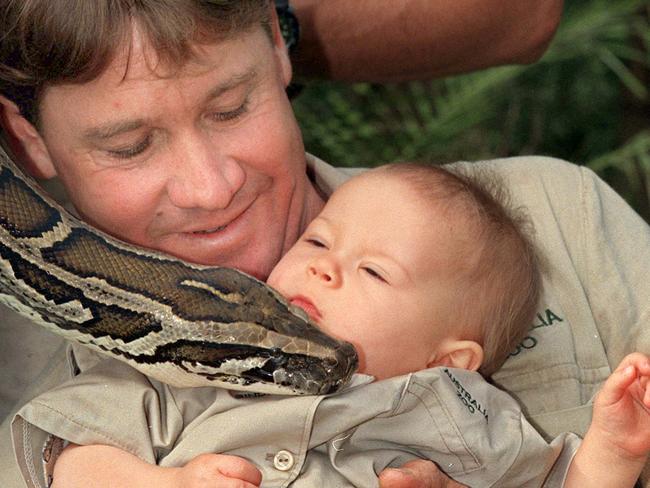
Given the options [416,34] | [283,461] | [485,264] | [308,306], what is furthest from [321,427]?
[416,34]

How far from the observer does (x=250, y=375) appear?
9.43ft

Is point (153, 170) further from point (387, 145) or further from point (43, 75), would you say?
point (387, 145)

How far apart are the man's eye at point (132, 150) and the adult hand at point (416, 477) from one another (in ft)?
3.91

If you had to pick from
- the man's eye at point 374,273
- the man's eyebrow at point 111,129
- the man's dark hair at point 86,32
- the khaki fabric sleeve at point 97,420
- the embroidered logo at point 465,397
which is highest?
the man's dark hair at point 86,32

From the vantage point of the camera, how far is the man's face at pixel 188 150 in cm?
298

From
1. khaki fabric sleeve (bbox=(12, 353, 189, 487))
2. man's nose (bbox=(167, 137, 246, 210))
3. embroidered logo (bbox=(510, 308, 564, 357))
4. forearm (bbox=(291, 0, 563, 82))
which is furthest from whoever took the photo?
forearm (bbox=(291, 0, 563, 82))

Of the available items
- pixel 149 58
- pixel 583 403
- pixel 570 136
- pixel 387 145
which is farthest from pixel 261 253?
pixel 570 136

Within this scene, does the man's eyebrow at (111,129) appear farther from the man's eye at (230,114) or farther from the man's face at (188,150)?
the man's eye at (230,114)

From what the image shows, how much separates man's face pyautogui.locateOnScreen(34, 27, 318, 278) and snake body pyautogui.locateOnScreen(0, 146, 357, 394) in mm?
153

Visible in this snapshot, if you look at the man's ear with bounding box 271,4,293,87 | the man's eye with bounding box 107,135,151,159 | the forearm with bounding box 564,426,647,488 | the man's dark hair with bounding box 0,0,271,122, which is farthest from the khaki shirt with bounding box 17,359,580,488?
the man's ear with bounding box 271,4,293,87

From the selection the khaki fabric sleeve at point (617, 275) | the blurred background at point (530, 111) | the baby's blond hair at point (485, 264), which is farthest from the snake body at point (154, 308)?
the blurred background at point (530, 111)

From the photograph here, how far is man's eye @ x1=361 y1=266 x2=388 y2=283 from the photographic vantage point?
10.0 feet

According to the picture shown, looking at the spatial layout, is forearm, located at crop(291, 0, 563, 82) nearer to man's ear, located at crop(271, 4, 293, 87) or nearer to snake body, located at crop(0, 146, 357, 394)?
man's ear, located at crop(271, 4, 293, 87)

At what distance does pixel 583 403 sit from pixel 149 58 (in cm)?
179
